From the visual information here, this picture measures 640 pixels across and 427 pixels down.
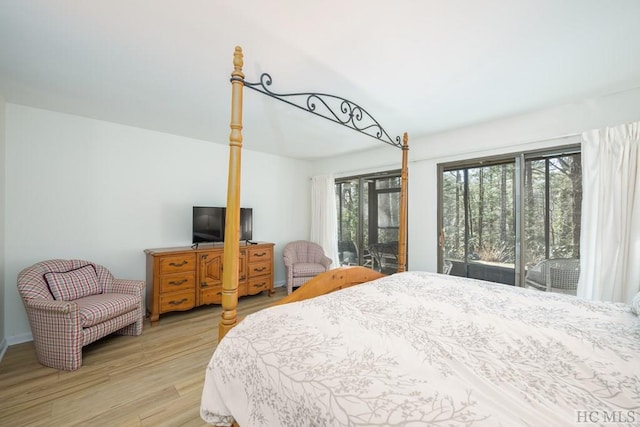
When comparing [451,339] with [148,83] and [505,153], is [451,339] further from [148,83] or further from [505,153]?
[148,83]

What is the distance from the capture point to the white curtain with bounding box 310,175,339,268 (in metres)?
4.57

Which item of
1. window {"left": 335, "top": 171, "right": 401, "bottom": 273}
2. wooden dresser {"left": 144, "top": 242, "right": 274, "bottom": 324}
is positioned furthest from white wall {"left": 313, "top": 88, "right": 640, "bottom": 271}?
wooden dresser {"left": 144, "top": 242, "right": 274, "bottom": 324}

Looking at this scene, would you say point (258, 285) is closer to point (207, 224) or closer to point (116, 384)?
point (207, 224)

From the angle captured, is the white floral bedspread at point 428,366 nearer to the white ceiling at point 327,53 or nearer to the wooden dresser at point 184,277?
the white ceiling at point 327,53

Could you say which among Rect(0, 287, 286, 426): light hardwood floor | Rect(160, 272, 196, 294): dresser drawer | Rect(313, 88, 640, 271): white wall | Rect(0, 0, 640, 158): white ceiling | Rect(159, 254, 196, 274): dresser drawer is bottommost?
Rect(0, 287, 286, 426): light hardwood floor

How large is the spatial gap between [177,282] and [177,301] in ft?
0.77

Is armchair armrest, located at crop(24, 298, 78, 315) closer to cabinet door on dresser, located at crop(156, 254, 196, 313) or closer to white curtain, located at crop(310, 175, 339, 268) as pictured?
cabinet door on dresser, located at crop(156, 254, 196, 313)

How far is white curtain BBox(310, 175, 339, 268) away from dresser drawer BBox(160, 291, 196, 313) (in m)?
2.25

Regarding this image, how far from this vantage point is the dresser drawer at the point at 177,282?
10.2 feet

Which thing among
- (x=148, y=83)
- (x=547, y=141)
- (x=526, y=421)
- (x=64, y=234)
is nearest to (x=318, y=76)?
(x=148, y=83)

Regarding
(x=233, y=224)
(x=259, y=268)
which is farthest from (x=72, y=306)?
(x=259, y=268)

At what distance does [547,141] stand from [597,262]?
4.00ft

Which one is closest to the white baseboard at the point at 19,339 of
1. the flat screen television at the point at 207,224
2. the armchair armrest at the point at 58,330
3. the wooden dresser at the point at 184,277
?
the armchair armrest at the point at 58,330

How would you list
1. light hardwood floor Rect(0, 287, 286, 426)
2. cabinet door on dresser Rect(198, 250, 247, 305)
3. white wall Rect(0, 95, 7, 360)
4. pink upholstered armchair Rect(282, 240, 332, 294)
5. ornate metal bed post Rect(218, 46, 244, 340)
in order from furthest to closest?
pink upholstered armchair Rect(282, 240, 332, 294) → cabinet door on dresser Rect(198, 250, 247, 305) → white wall Rect(0, 95, 7, 360) → light hardwood floor Rect(0, 287, 286, 426) → ornate metal bed post Rect(218, 46, 244, 340)
